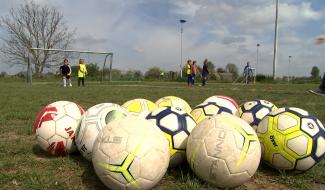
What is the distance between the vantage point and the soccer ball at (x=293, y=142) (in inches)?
150

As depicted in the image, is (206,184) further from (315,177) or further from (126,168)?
(315,177)

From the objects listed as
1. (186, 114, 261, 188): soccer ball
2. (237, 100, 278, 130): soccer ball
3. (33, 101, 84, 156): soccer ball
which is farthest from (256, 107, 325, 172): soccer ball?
(33, 101, 84, 156): soccer ball

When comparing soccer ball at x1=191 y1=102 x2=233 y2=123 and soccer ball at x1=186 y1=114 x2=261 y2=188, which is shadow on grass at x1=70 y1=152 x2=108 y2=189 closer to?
soccer ball at x1=186 y1=114 x2=261 y2=188

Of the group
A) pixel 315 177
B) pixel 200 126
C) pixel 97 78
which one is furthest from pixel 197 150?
pixel 97 78

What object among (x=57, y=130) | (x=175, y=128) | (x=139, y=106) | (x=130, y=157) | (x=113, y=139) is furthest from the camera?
(x=139, y=106)

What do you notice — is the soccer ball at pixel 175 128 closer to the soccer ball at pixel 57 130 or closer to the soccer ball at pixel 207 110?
the soccer ball at pixel 207 110

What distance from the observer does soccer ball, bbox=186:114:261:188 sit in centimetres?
331

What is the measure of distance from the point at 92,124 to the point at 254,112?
7.59 feet

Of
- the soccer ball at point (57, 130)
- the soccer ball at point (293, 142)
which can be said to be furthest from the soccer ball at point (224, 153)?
the soccer ball at point (57, 130)

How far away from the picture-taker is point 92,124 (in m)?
4.10

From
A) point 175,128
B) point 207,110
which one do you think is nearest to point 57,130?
point 175,128

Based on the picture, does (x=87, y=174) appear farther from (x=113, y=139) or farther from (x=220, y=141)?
(x=220, y=141)

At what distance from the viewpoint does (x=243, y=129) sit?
354 centimetres

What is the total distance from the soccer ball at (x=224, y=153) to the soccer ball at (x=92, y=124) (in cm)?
118
